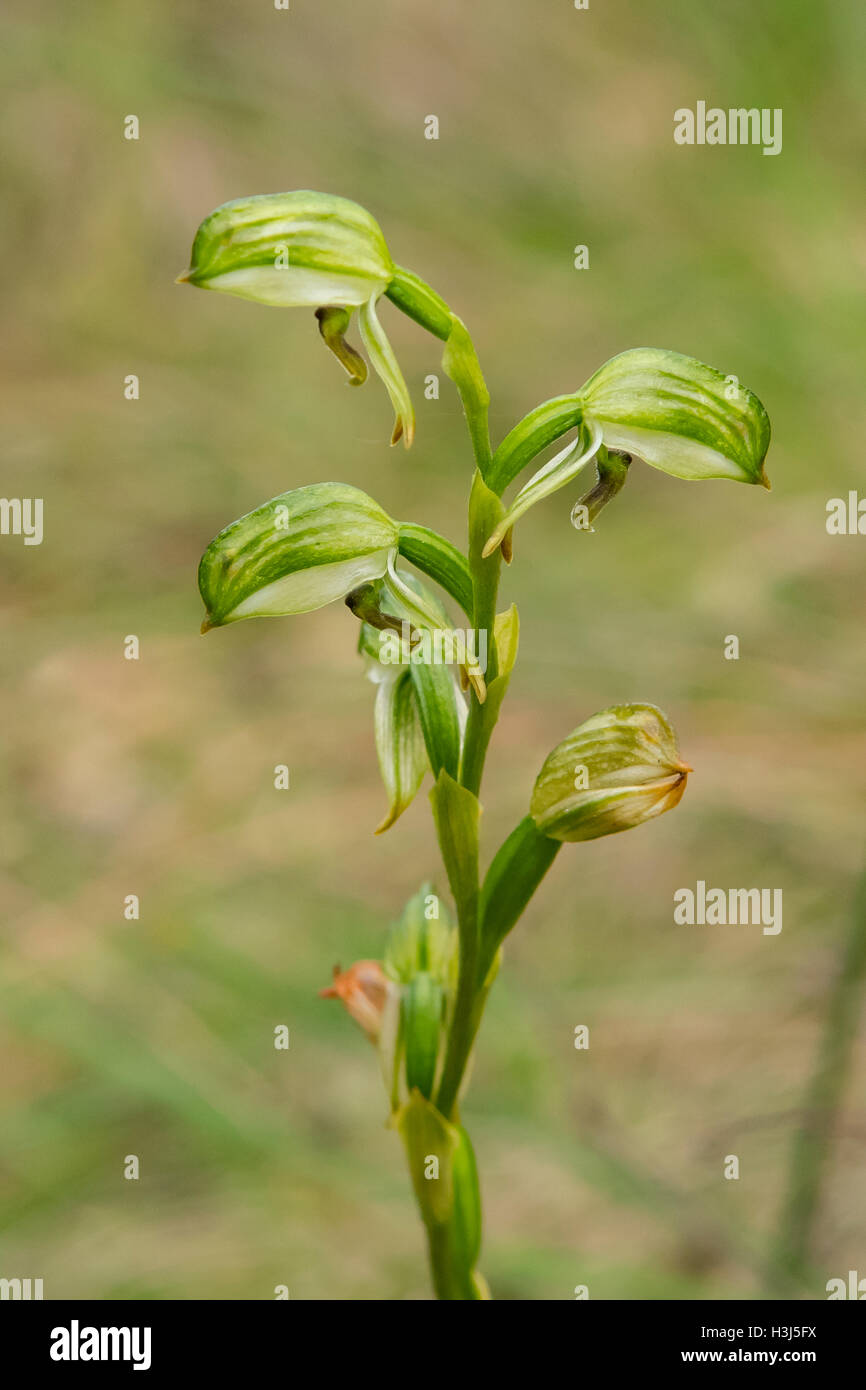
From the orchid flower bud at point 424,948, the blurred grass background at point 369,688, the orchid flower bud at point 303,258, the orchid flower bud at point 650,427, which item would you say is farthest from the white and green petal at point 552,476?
the blurred grass background at point 369,688

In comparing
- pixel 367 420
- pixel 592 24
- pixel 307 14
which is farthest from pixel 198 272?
pixel 307 14

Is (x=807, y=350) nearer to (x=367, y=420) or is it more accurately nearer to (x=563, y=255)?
(x=563, y=255)

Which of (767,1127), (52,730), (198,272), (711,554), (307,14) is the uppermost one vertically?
(307,14)

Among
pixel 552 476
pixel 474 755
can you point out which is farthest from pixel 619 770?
pixel 552 476

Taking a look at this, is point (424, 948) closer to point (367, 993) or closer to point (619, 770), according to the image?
point (367, 993)

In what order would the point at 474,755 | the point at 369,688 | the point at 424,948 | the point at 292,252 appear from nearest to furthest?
1. the point at 292,252
2. the point at 474,755
3. the point at 424,948
4. the point at 369,688

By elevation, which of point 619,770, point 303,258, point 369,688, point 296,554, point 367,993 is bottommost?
point 367,993

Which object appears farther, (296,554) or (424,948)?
(424,948)
